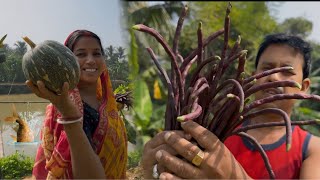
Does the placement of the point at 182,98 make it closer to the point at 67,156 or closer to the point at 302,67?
the point at 67,156

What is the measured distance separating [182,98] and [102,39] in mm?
323

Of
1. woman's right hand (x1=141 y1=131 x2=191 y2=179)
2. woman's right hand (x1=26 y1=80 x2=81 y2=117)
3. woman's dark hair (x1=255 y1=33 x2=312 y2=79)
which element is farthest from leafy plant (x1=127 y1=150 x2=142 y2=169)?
woman's dark hair (x1=255 y1=33 x2=312 y2=79)

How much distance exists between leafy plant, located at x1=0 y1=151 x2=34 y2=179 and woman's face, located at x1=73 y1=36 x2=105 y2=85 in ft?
0.72

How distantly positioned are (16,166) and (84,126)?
0.68 feet

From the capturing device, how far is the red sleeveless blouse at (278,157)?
1.70 m

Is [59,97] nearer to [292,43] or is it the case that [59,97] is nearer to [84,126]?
[84,126]

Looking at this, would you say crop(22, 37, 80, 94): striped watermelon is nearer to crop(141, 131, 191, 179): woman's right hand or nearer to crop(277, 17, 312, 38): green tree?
crop(141, 131, 191, 179): woman's right hand

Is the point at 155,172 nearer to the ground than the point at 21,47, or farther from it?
nearer to the ground

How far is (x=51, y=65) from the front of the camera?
2.99ft

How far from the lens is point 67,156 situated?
3.01ft

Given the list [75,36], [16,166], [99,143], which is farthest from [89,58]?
[16,166]

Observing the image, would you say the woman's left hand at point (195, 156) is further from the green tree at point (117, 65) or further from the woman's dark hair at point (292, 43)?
the woman's dark hair at point (292, 43)

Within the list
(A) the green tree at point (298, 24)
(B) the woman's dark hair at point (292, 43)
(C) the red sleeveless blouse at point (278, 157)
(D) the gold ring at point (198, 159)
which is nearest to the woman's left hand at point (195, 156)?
(D) the gold ring at point (198, 159)

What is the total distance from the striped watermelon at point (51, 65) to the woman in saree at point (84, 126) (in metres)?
0.02
